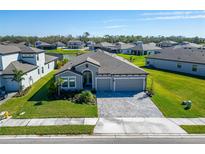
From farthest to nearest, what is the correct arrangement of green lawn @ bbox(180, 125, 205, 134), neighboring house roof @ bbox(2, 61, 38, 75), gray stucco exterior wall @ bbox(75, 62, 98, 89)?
neighboring house roof @ bbox(2, 61, 38, 75)
gray stucco exterior wall @ bbox(75, 62, 98, 89)
green lawn @ bbox(180, 125, 205, 134)

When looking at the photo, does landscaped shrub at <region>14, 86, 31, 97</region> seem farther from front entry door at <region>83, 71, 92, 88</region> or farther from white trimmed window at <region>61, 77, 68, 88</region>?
front entry door at <region>83, 71, 92, 88</region>

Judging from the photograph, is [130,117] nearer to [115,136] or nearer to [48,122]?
[115,136]

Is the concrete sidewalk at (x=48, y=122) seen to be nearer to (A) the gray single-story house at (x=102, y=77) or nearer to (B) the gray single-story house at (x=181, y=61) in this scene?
(A) the gray single-story house at (x=102, y=77)

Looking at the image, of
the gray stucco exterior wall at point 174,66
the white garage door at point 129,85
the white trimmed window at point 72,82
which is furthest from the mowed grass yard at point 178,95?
the white trimmed window at point 72,82

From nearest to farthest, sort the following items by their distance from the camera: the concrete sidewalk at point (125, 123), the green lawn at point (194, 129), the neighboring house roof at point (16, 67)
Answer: the green lawn at point (194, 129) < the concrete sidewalk at point (125, 123) < the neighboring house roof at point (16, 67)

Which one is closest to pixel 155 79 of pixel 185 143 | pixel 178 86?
pixel 178 86

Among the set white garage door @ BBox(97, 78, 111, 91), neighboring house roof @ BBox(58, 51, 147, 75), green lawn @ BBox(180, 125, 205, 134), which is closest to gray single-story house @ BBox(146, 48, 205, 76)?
neighboring house roof @ BBox(58, 51, 147, 75)
